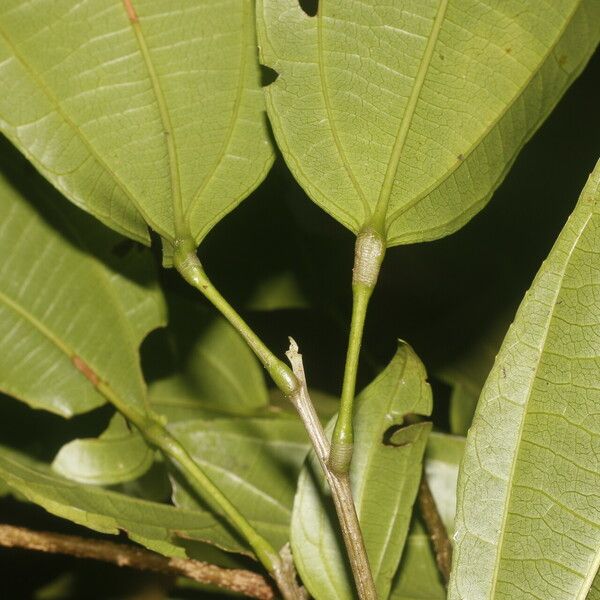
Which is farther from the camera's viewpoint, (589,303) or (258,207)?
(258,207)

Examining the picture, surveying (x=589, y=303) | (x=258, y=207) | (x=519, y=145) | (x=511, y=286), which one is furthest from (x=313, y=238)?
(x=589, y=303)

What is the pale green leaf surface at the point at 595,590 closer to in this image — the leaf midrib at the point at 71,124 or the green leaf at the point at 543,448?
the green leaf at the point at 543,448

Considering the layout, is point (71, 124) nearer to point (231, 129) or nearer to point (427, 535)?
point (231, 129)

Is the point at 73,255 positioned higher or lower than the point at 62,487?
higher

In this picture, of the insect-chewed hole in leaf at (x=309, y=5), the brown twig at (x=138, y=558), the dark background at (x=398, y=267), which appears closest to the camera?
the insect-chewed hole in leaf at (x=309, y=5)

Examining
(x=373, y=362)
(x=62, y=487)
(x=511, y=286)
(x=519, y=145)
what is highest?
(x=519, y=145)

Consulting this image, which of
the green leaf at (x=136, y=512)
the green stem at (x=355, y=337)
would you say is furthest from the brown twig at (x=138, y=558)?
the green stem at (x=355, y=337)

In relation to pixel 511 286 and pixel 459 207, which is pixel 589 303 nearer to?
pixel 459 207

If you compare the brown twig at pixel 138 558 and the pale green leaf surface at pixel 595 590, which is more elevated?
the pale green leaf surface at pixel 595 590
